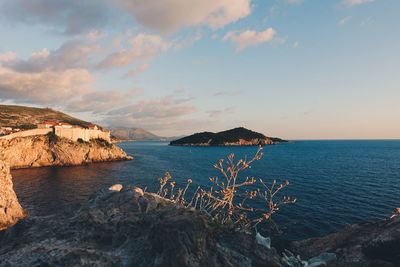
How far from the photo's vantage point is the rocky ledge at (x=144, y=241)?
45.2ft

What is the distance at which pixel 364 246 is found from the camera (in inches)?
760

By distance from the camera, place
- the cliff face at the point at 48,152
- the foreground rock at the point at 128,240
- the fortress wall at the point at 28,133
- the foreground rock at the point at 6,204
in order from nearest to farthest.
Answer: the foreground rock at the point at 128,240 < the foreground rock at the point at 6,204 < the cliff face at the point at 48,152 < the fortress wall at the point at 28,133

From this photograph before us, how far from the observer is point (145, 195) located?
66.7 ft

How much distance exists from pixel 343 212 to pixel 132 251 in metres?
46.5

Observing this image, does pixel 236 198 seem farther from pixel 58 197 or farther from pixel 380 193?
pixel 58 197

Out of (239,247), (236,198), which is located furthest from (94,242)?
(236,198)

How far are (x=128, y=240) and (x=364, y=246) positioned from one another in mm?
15275

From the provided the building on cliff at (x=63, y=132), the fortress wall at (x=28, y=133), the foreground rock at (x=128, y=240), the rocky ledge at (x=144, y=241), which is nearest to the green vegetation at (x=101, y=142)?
the building on cliff at (x=63, y=132)

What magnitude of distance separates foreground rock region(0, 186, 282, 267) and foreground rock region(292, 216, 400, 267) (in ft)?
20.6

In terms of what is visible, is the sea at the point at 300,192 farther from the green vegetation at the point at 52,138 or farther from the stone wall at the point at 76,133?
the stone wall at the point at 76,133

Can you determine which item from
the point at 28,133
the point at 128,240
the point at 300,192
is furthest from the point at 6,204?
the point at 28,133

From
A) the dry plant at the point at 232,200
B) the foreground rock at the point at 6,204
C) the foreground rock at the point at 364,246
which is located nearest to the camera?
the foreground rock at the point at 364,246

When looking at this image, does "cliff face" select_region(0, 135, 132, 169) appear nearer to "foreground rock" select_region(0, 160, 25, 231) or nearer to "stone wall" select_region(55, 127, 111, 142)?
"stone wall" select_region(55, 127, 111, 142)

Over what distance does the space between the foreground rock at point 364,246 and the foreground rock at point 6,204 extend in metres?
33.4
